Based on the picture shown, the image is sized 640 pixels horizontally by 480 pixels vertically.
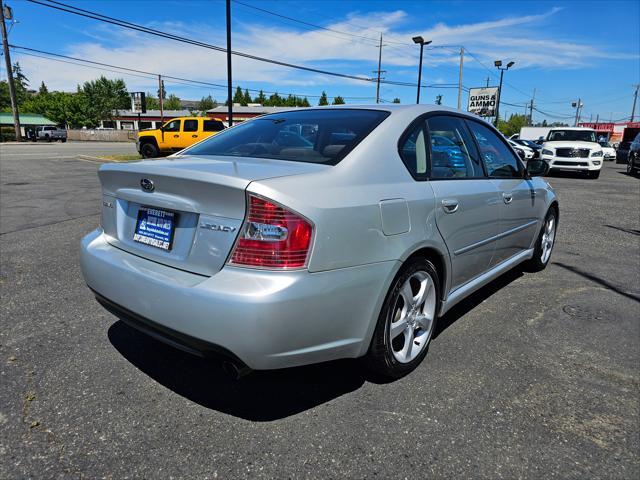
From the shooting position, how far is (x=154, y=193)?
2.38 metres

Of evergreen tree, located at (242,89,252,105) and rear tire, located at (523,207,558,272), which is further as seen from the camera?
evergreen tree, located at (242,89,252,105)

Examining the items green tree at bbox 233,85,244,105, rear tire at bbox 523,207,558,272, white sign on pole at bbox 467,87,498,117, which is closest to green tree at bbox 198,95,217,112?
green tree at bbox 233,85,244,105

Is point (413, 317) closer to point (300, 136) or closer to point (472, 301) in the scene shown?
point (300, 136)

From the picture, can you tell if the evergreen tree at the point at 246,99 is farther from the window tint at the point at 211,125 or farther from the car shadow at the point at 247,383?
the car shadow at the point at 247,383

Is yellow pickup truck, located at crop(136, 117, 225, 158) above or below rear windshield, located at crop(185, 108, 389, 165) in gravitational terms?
below

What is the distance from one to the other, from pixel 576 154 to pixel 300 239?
18.0 metres

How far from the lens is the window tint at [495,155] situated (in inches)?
145

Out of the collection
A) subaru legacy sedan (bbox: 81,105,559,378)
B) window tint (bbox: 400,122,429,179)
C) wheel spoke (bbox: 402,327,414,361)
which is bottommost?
wheel spoke (bbox: 402,327,414,361)

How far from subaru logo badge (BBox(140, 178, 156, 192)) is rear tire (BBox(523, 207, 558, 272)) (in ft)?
12.8

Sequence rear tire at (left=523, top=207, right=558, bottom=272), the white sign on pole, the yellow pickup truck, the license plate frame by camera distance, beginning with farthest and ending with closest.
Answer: the white sign on pole
the yellow pickup truck
rear tire at (left=523, top=207, right=558, bottom=272)
the license plate frame

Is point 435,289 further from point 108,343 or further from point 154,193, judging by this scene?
point 108,343

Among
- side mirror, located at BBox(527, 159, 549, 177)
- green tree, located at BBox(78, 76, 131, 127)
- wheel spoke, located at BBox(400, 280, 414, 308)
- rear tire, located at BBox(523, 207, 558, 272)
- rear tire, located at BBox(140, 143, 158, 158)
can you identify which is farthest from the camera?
green tree, located at BBox(78, 76, 131, 127)

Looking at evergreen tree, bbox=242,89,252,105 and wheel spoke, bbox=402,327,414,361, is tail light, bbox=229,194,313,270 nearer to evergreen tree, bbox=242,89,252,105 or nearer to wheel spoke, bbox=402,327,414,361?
wheel spoke, bbox=402,327,414,361

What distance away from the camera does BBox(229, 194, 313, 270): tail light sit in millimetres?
2002
